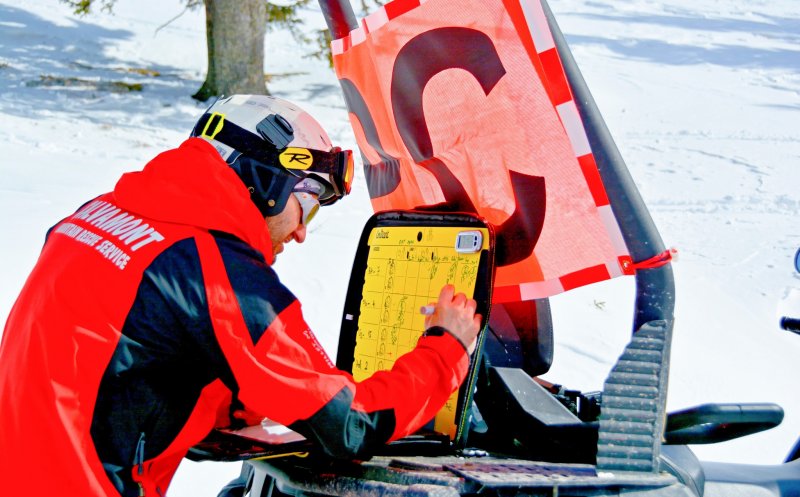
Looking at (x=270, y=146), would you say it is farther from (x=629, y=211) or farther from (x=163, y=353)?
(x=629, y=211)

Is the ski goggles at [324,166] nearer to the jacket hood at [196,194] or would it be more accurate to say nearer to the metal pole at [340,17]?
the jacket hood at [196,194]

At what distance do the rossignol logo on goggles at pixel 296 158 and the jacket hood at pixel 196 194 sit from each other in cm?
15

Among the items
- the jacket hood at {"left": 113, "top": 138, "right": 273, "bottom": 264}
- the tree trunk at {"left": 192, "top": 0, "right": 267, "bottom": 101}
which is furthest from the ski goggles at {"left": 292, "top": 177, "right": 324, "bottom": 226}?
the tree trunk at {"left": 192, "top": 0, "right": 267, "bottom": 101}

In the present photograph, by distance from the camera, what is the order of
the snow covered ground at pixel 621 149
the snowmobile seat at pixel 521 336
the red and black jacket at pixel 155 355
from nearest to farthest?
the red and black jacket at pixel 155 355
the snowmobile seat at pixel 521 336
the snow covered ground at pixel 621 149

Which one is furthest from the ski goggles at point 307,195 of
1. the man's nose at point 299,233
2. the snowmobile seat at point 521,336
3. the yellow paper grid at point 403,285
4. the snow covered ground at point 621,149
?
the snow covered ground at point 621,149

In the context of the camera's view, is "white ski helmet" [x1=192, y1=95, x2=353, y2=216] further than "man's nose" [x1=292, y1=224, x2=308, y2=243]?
No

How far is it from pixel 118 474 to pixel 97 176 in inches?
268

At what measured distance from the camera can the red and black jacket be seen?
1824 mm

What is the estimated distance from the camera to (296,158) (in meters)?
2.17

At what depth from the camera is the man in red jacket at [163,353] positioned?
1825mm

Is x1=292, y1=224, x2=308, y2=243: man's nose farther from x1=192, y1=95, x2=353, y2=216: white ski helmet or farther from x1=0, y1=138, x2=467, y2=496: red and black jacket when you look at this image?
x1=0, y1=138, x2=467, y2=496: red and black jacket

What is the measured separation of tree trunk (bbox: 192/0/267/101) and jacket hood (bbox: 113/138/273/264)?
410 inches

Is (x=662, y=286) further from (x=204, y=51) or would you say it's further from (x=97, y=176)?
(x=204, y=51)

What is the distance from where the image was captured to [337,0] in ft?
9.21
